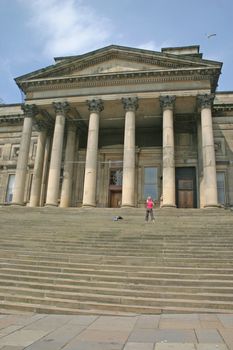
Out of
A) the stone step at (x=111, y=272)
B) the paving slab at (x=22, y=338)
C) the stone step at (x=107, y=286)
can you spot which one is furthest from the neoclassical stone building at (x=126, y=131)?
the paving slab at (x=22, y=338)

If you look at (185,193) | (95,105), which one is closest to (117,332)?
(95,105)

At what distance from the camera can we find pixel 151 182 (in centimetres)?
2908

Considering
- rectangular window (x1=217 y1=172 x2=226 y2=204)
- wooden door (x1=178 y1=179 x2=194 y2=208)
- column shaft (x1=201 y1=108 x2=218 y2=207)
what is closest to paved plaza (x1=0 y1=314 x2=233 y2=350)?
column shaft (x1=201 y1=108 x2=218 y2=207)

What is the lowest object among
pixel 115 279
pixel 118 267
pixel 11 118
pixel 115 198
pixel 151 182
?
pixel 115 279

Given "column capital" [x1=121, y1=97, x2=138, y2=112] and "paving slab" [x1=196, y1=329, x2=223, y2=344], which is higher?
"column capital" [x1=121, y1=97, x2=138, y2=112]

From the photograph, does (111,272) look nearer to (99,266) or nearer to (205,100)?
(99,266)

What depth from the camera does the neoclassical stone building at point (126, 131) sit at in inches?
955

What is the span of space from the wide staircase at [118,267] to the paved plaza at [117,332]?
2.57 feet

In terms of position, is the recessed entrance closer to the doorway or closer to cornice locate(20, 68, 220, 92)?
the doorway

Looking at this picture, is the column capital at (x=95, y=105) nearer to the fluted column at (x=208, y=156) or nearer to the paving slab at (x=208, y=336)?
the fluted column at (x=208, y=156)

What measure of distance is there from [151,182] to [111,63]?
424 inches

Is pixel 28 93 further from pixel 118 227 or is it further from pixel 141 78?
pixel 118 227

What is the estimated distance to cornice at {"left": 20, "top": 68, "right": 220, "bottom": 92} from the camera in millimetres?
24688

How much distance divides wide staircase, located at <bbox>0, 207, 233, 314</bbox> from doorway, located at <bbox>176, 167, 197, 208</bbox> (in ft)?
31.8
